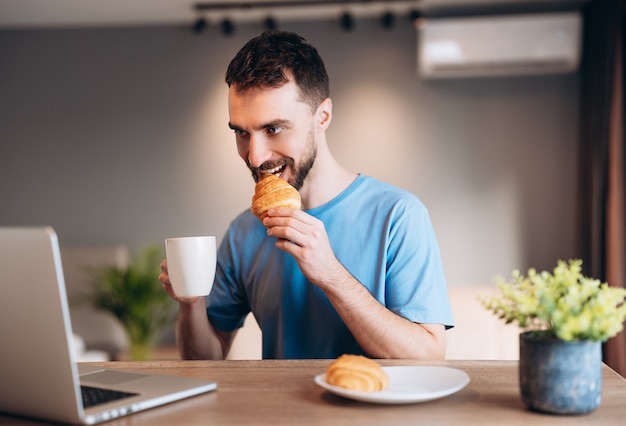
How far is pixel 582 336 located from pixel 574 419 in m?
0.11

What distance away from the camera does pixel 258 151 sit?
65.2 inches

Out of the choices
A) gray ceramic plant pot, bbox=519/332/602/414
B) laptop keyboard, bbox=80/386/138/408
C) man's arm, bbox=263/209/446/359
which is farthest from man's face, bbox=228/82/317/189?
gray ceramic plant pot, bbox=519/332/602/414

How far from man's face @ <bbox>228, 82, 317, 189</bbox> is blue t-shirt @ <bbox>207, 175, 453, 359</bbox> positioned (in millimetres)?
170

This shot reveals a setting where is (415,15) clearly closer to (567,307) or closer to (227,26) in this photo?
(227,26)

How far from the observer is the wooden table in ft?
3.00

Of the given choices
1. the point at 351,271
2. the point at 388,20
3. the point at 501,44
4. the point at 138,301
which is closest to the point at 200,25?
the point at 388,20

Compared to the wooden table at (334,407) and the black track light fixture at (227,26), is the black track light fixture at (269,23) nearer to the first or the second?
the black track light fixture at (227,26)

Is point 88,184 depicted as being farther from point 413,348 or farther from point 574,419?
point 574,419

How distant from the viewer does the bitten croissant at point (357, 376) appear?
3.25 ft

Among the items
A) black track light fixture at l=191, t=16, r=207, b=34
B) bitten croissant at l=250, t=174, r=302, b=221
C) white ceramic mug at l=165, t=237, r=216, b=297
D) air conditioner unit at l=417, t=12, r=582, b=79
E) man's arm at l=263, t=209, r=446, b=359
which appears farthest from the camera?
black track light fixture at l=191, t=16, r=207, b=34

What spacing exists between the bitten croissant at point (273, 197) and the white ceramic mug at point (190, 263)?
0.24 metres

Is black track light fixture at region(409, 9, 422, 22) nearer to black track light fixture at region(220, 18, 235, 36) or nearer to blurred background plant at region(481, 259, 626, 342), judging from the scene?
black track light fixture at region(220, 18, 235, 36)

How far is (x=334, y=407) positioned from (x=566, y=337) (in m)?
0.33

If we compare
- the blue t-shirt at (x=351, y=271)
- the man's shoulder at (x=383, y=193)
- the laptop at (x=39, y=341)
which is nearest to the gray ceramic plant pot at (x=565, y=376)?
the laptop at (x=39, y=341)
